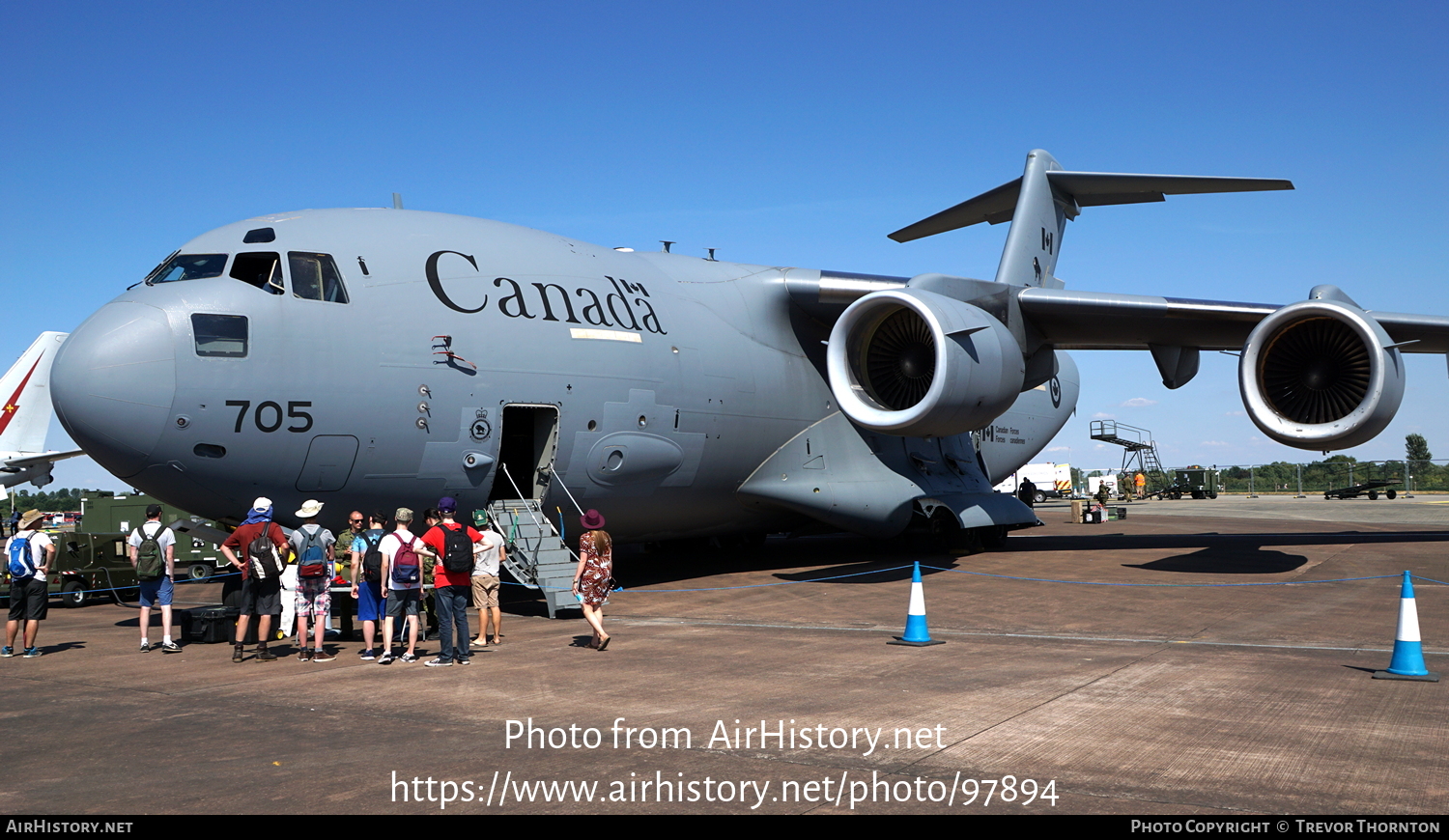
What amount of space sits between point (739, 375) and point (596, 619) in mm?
5819

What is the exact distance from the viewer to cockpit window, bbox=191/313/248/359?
9.76 m

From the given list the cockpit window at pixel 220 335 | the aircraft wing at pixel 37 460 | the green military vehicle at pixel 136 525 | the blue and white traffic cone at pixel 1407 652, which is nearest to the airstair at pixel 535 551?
the cockpit window at pixel 220 335

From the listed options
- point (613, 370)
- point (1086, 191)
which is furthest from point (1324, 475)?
point (613, 370)

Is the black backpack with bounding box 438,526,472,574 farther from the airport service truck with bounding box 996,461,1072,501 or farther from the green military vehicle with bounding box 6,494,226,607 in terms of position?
the airport service truck with bounding box 996,461,1072,501

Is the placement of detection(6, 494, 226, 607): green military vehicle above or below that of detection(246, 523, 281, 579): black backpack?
below

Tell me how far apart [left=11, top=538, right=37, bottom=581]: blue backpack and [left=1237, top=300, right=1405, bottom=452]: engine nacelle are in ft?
43.3

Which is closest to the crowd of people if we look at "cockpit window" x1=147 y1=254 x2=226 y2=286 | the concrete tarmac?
the concrete tarmac

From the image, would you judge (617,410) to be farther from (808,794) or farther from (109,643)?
(808,794)

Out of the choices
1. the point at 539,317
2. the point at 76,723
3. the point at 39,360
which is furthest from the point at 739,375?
the point at 39,360

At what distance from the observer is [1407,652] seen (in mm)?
6992

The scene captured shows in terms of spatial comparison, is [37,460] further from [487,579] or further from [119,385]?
Result: [487,579]

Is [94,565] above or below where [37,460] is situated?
below

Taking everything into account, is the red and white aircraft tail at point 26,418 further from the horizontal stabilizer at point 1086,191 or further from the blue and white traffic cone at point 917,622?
the blue and white traffic cone at point 917,622

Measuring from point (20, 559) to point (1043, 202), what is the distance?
15881 millimetres
